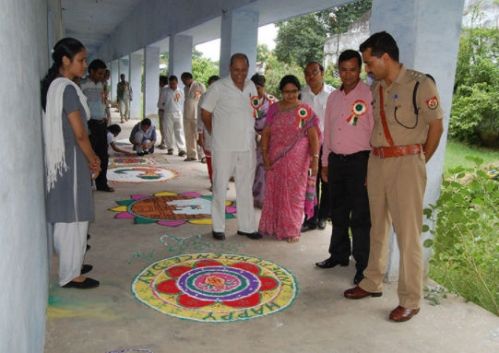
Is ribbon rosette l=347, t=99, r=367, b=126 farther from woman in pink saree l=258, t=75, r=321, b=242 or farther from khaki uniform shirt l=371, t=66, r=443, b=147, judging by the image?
woman in pink saree l=258, t=75, r=321, b=242

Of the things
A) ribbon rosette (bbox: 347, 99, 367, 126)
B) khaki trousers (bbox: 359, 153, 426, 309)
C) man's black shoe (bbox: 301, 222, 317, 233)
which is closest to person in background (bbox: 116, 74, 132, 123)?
man's black shoe (bbox: 301, 222, 317, 233)

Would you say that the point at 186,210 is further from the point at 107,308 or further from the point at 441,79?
the point at 441,79

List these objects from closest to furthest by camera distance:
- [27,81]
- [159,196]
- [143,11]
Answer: [27,81] → [159,196] → [143,11]

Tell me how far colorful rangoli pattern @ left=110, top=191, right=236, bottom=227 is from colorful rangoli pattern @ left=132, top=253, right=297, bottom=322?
1.11 meters

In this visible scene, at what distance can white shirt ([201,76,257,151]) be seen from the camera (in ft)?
14.0

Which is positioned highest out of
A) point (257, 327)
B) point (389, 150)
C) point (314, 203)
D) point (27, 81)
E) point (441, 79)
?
point (441, 79)

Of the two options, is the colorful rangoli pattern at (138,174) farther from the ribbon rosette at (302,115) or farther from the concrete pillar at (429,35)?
the concrete pillar at (429,35)

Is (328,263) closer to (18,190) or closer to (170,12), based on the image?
(18,190)

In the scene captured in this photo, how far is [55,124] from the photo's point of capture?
9.48ft

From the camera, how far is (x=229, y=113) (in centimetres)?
425

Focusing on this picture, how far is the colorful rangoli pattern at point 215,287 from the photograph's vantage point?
3070 millimetres

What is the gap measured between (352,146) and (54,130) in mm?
2048

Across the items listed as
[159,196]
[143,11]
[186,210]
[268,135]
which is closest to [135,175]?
[159,196]

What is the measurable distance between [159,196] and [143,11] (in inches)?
386
